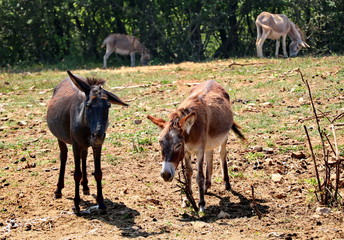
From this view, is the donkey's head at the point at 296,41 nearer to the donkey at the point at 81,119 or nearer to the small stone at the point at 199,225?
the donkey at the point at 81,119

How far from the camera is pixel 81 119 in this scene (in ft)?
23.0

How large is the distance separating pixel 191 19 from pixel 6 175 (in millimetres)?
15586

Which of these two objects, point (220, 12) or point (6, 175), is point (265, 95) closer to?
point (6, 175)

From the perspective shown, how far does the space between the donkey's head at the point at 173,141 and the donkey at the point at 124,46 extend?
706 inches

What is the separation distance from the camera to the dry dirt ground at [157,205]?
6203 millimetres

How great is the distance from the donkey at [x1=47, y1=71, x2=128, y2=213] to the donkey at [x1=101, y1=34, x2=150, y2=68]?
1628cm

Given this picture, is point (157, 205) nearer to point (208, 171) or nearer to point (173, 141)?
point (208, 171)

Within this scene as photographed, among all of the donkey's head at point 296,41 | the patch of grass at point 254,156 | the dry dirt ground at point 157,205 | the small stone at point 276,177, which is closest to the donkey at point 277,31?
the donkey's head at point 296,41

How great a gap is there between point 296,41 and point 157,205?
57.5 feet

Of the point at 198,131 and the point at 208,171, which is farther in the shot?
the point at 208,171

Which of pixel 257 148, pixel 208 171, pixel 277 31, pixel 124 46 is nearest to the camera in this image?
pixel 208 171

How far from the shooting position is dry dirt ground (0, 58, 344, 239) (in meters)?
6.20

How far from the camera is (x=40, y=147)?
10484 millimetres

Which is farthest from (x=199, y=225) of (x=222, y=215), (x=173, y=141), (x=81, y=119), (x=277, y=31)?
(x=277, y=31)
